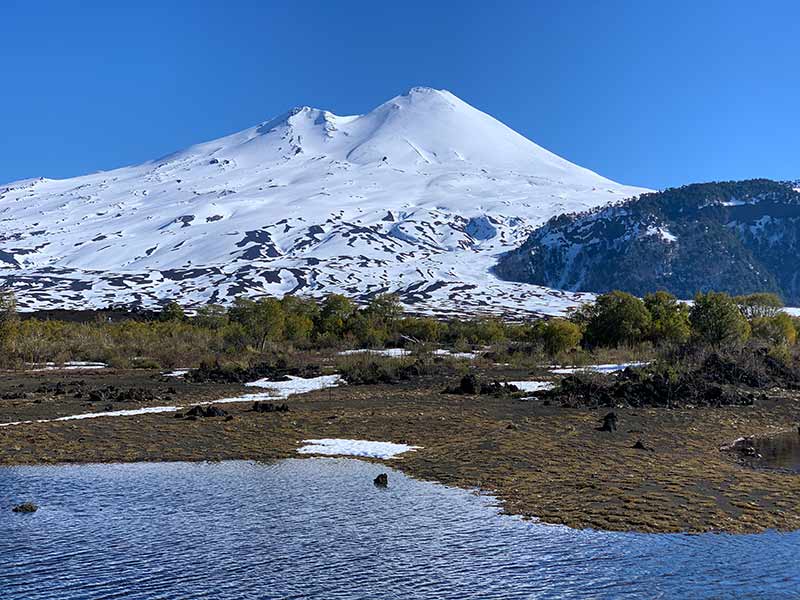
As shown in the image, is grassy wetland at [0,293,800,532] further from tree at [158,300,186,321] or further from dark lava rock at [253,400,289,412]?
tree at [158,300,186,321]

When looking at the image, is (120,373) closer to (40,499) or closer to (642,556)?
(40,499)

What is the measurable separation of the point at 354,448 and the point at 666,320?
147 feet

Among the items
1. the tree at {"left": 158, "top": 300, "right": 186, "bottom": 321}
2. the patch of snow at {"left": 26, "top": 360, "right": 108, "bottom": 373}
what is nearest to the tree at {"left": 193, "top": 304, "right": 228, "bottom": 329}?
the tree at {"left": 158, "top": 300, "right": 186, "bottom": 321}

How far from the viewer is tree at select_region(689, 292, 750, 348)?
164 ft

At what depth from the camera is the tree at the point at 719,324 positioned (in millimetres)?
50031

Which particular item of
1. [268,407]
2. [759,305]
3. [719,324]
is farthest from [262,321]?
[268,407]

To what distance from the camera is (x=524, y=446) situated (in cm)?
2195

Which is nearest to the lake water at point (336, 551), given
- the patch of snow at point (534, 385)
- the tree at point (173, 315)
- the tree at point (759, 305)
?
the patch of snow at point (534, 385)

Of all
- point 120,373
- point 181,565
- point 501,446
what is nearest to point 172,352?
point 120,373

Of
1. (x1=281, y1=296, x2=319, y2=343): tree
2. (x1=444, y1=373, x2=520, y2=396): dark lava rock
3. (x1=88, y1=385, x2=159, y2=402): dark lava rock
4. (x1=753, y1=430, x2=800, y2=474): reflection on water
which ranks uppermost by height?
(x1=281, y1=296, x2=319, y2=343): tree

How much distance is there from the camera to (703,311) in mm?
54031

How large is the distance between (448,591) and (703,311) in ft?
155

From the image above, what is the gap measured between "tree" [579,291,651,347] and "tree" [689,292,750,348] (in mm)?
6406

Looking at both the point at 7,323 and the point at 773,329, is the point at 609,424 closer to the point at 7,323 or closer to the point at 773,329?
the point at 773,329
